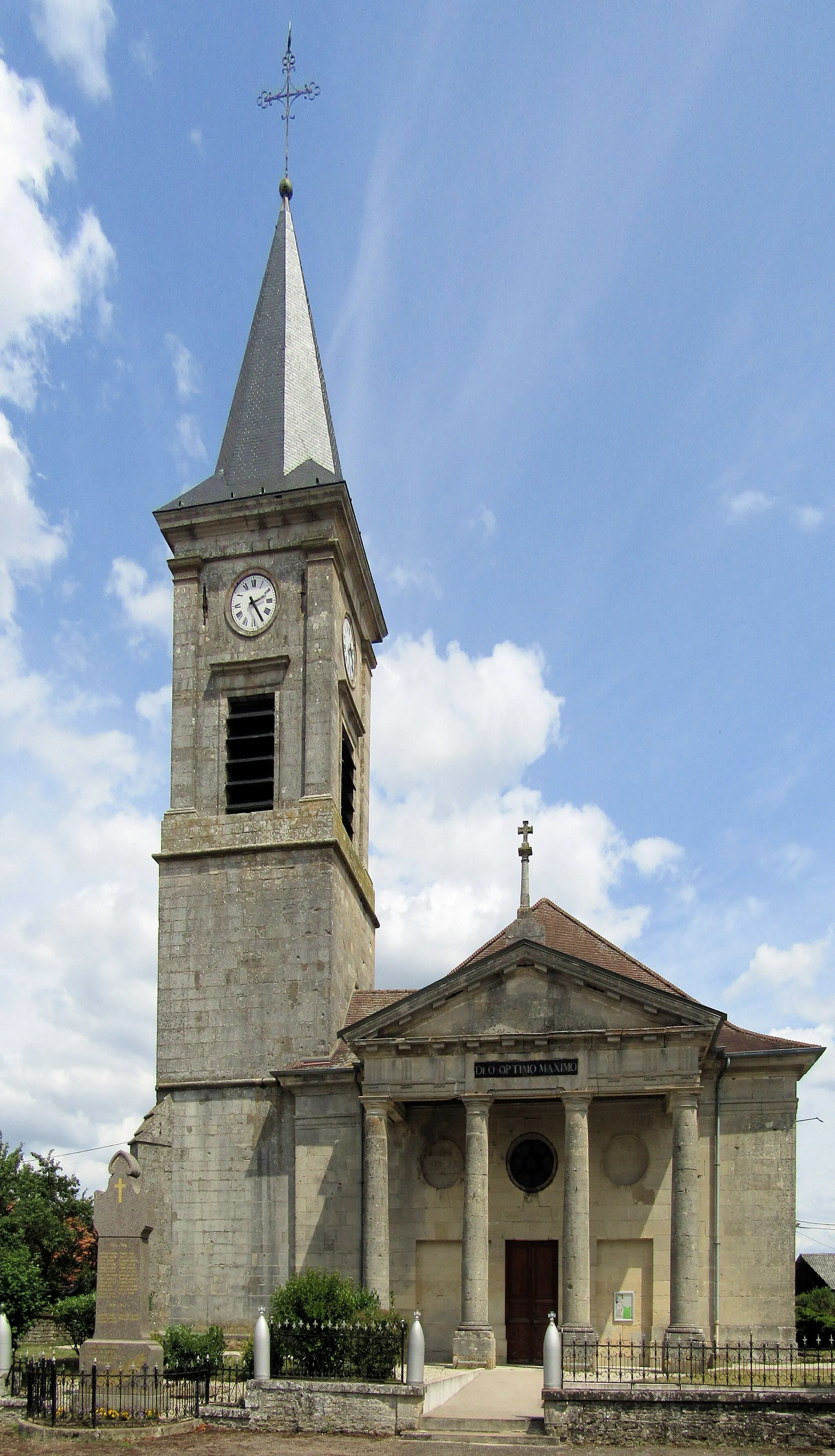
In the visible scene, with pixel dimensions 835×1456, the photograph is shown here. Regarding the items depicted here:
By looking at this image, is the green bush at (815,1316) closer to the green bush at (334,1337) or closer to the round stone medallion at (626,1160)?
the round stone medallion at (626,1160)

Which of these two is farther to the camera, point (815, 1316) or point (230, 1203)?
point (815, 1316)

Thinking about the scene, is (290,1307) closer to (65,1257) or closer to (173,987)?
(173,987)

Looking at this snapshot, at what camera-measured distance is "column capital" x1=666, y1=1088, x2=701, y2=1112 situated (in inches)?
898

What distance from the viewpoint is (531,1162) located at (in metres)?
25.6

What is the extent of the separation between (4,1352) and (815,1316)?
23.9m

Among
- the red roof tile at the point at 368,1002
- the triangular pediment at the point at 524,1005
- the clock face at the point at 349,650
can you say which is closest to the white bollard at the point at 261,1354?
the triangular pediment at the point at 524,1005

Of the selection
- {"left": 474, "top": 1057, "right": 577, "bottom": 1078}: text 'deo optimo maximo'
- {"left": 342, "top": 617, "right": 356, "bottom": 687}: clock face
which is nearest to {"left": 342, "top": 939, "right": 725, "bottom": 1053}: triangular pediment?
{"left": 474, "top": 1057, "right": 577, "bottom": 1078}: text 'deo optimo maximo'

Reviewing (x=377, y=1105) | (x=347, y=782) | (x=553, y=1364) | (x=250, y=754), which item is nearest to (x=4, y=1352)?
(x=377, y=1105)

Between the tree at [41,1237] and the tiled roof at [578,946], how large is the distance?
44.2 ft

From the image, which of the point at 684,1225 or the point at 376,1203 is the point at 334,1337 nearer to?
the point at 376,1203

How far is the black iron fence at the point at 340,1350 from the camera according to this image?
17.9m

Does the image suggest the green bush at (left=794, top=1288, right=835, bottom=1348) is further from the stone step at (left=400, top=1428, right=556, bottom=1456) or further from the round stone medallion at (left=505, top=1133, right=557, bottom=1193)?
the stone step at (left=400, top=1428, right=556, bottom=1456)

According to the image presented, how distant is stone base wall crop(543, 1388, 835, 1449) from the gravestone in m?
5.98

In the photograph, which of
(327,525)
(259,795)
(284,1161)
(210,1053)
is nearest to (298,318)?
(327,525)
